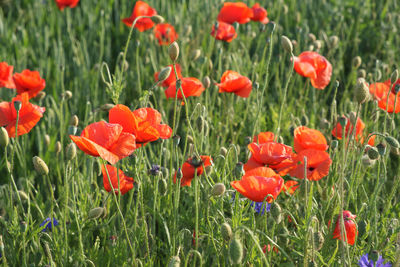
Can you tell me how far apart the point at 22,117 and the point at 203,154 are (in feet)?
2.28

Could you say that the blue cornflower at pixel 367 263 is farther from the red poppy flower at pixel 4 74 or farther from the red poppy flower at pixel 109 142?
the red poppy flower at pixel 4 74

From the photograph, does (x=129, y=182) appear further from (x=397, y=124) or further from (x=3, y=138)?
(x=397, y=124)

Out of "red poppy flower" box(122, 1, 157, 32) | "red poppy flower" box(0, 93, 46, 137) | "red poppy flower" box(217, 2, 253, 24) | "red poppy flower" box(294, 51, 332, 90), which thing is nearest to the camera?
"red poppy flower" box(0, 93, 46, 137)

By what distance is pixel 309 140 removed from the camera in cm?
152

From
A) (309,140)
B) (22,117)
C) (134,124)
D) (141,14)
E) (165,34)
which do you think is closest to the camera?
(134,124)

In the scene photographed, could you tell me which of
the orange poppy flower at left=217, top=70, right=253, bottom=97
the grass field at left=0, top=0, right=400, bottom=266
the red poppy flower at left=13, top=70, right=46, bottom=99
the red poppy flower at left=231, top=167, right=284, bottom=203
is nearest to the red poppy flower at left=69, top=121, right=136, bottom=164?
the grass field at left=0, top=0, right=400, bottom=266

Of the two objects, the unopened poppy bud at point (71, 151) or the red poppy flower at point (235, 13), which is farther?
the red poppy flower at point (235, 13)

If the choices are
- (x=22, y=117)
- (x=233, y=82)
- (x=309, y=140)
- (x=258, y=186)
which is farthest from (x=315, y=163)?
(x=22, y=117)

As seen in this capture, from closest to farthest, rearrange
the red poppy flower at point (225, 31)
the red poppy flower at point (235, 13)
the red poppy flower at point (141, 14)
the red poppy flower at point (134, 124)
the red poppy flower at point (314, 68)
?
1. the red poppy flower at point (134, 124)
2. the red poppy flower at point (314, 68)
3. the red poppy flower at point (225, 31)
4. the red poppy flower at point (235, 13)
5. the red poppy flower at point (141, 14)

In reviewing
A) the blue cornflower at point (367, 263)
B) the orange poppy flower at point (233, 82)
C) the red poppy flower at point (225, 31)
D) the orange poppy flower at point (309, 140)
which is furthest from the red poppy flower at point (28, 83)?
the blue cornflower at point (367, 263)

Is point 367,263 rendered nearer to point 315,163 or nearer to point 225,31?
point 315,163

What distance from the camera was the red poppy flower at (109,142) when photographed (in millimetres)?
1266

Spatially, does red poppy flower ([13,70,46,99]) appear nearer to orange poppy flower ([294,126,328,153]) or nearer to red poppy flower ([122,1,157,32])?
red poppy flower ([122,1,157,32])

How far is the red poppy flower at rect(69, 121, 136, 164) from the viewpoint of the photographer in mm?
1266
